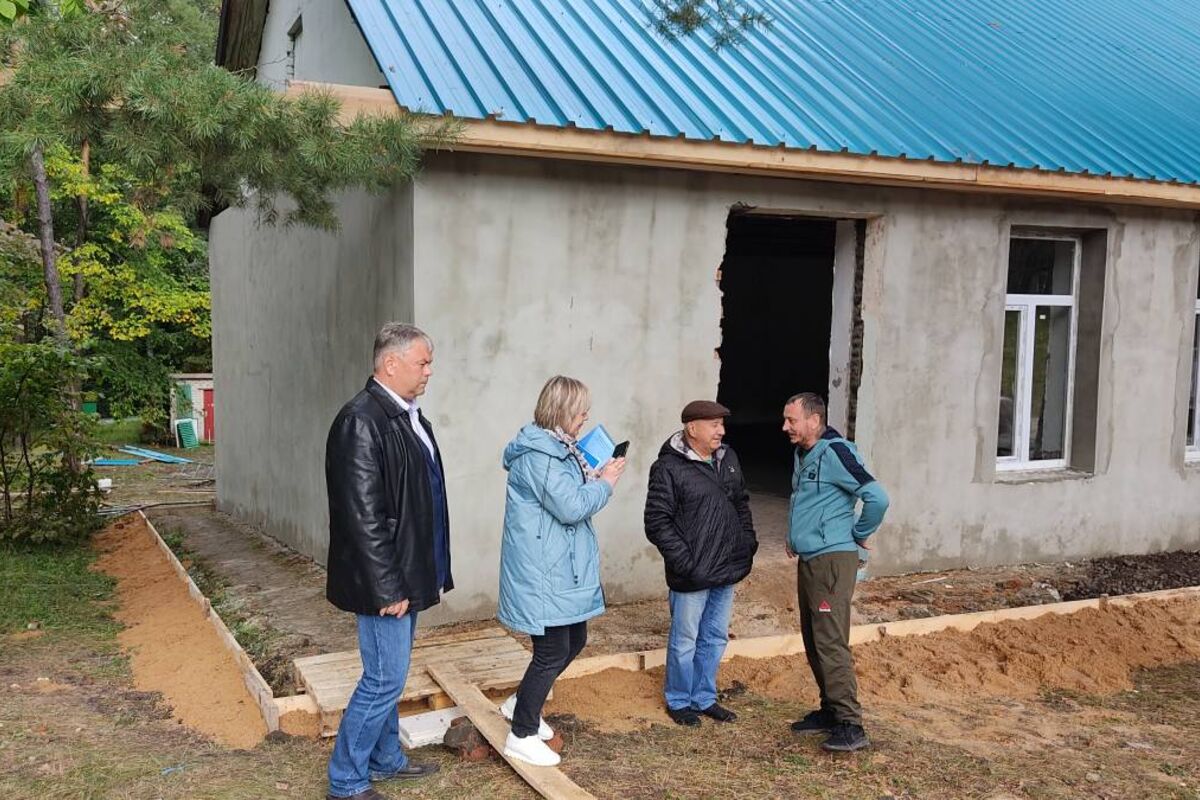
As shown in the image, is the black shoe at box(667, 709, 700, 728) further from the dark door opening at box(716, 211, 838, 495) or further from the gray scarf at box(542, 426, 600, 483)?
the dark door opening at box(716, 211, 838, 495)

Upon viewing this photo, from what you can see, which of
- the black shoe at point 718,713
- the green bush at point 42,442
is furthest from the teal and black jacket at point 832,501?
the green bush at point 42,442

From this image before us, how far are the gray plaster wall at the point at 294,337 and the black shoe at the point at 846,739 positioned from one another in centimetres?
367

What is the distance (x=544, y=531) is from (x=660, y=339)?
3358 mm

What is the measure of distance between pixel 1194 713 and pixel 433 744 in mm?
4142

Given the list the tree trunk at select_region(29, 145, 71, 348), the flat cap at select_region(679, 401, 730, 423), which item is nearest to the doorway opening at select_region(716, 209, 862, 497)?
the tree trunk at select_region(29, 145, 71, 348)

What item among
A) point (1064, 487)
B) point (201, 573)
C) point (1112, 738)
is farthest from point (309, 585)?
point (1064, 487)

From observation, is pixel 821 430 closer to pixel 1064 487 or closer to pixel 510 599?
pixel 510 599

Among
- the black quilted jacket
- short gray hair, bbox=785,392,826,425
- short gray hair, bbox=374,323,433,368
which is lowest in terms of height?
the black quilted jacket

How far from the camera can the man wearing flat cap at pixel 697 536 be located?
471cm

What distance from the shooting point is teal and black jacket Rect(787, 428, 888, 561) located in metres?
4.59

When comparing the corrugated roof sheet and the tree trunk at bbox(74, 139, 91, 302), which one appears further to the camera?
the tree trunk at bbox(74, 139, 91, 302)

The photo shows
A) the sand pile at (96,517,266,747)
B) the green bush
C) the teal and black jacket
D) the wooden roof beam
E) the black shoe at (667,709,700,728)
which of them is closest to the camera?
the teal and black jacket

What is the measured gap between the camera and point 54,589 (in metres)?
8.38

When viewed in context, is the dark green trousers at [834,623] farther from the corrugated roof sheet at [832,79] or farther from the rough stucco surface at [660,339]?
the corrugated roof sheet at [832,79]
